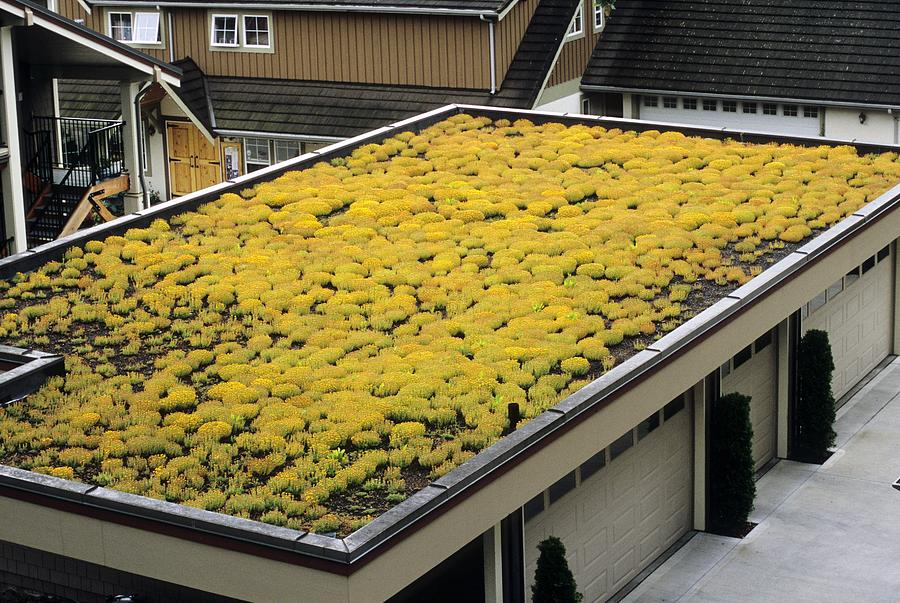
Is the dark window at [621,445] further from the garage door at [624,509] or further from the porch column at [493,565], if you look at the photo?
the porch column at [493,565]

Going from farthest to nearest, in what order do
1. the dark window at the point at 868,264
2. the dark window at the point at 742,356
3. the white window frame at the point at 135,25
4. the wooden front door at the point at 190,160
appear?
1. the white window frame at the point at 135,25
2. the wooden front door at the point at 190,160
3. the dark window at the point at 868,264
4. the dark window at the point at 742,356

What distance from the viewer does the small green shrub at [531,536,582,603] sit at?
14.6 m

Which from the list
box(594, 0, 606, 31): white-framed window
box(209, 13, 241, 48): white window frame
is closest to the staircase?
box(209, 13, 241, 48): white window frame

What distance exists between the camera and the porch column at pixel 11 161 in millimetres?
22938

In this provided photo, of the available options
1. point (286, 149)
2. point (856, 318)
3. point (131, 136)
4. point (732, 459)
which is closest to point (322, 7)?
point (286, 149)

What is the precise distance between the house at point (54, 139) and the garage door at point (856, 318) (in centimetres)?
1181

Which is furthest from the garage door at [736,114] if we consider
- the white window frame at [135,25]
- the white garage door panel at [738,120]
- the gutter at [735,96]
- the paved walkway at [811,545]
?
the paved walkway at [811,545]

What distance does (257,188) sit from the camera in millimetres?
22750

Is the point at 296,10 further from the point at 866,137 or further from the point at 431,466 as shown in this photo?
the point at 431,466

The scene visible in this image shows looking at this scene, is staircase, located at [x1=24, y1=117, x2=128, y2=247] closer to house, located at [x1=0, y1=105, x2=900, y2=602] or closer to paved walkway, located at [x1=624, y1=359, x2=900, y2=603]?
house, located at [x1=0, y1=105, x2=900, y2=602]

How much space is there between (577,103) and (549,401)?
73.5 feet

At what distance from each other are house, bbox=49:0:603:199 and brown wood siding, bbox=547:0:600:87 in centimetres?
5

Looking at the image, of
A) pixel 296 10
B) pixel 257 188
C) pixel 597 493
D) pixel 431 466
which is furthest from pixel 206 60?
pixel 431 466

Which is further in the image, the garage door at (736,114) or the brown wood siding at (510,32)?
the garage door at (736,114)
